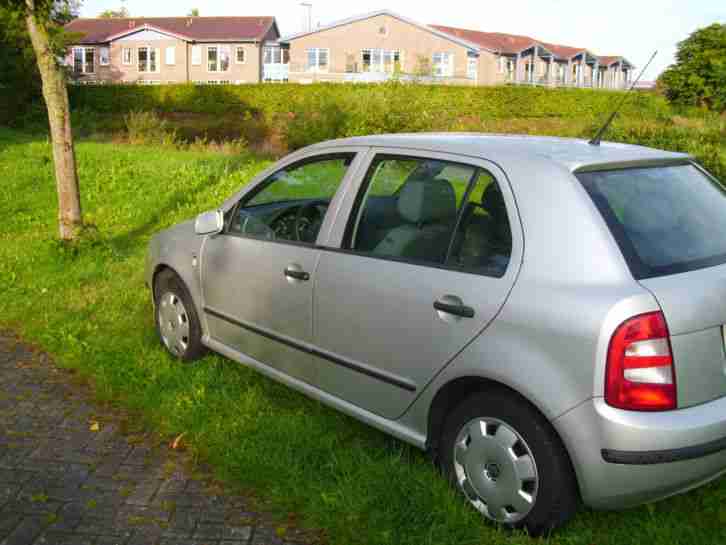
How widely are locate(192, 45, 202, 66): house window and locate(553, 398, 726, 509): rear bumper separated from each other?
7144cm

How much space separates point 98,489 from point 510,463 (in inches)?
81.9

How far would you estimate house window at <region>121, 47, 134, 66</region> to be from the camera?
7144cm

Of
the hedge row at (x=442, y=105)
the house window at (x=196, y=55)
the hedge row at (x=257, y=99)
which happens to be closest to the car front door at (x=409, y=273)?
the hedge row at (x=442, y=105)

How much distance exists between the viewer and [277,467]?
13.9 ft

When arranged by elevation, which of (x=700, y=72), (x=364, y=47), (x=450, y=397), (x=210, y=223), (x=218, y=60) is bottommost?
(x=450, y=397)

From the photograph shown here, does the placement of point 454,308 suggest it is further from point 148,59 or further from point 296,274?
point 148,59

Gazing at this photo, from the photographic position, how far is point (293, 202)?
5.32m

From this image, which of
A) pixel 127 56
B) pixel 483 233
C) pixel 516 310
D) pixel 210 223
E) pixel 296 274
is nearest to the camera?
pixel 516 310

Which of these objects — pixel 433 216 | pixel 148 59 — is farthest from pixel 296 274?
pixel 148 59

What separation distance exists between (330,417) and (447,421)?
1.26 meters

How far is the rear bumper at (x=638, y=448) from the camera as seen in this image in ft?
10.1

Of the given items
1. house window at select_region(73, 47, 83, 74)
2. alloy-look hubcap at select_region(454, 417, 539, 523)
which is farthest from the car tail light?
house window at select_region(73, 47, 83, 74)

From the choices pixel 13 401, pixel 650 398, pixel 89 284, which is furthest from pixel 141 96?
pixel 650 398

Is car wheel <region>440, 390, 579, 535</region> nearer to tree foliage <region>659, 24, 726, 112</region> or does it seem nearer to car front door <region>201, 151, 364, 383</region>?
car front door <region>201, 151, 364, 383</region>
